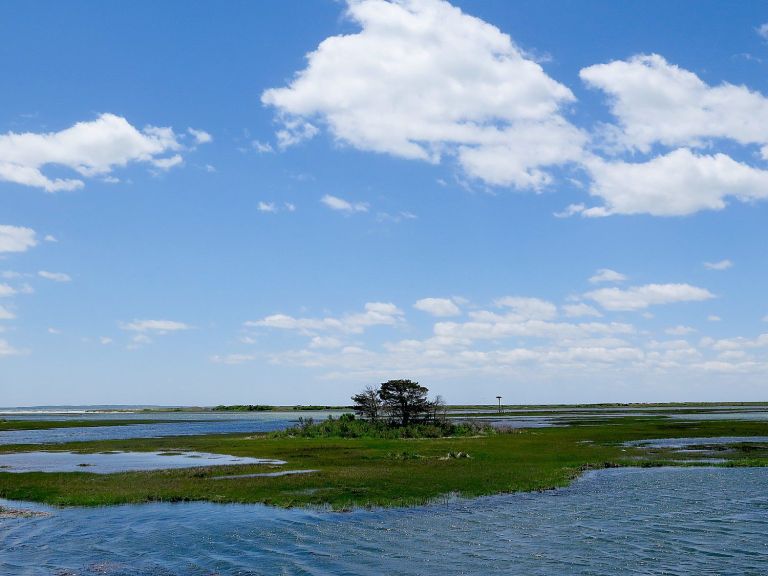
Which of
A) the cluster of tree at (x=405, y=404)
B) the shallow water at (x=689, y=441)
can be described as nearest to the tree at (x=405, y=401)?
the cluster of tree at (x=405, y=404)

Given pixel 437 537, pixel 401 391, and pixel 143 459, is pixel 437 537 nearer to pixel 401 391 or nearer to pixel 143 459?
pixel 143 459

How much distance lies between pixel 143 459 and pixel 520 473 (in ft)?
134

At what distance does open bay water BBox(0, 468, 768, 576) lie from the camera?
26016 mm

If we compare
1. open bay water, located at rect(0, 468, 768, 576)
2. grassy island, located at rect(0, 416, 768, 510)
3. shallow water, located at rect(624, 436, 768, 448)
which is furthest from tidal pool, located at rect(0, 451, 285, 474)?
shallow water, located at rect(624, 436, 768, 448)

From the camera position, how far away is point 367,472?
5131 cm

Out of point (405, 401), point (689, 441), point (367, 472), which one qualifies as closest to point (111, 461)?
point (367, 472)

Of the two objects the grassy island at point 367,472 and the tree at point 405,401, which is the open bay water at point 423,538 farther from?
the tree at point 405,401

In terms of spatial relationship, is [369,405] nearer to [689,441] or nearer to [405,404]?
[405,404]

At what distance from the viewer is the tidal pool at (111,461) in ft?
194

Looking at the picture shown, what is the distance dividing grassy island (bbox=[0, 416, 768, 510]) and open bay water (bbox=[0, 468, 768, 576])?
2.90 m

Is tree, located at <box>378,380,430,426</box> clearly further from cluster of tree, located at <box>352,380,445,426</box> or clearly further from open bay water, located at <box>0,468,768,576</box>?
open bay water, located at <box>0,468,768,576</box>

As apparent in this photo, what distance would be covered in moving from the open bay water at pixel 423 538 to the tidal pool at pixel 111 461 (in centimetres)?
2007

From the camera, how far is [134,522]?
35000 millimetres

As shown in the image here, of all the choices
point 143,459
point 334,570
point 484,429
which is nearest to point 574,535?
point 334,570
